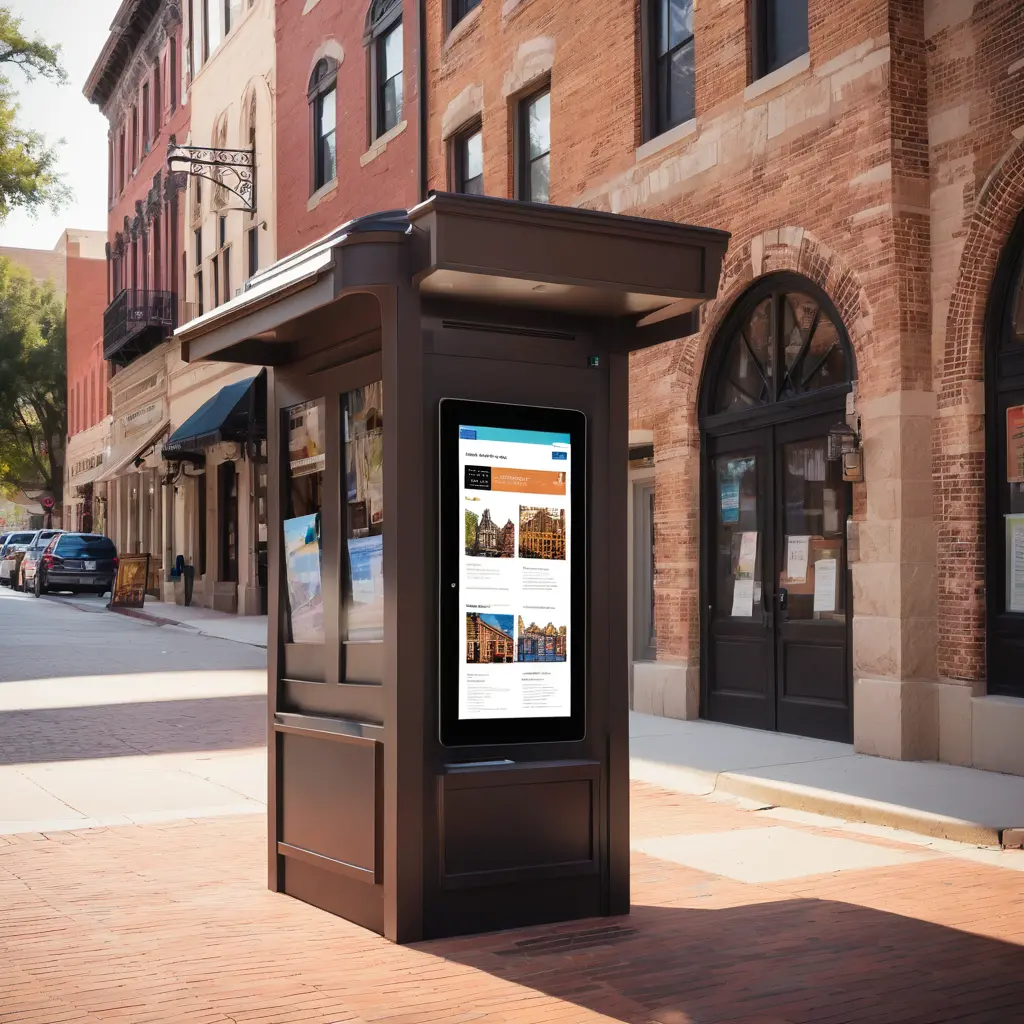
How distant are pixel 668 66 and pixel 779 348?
12.9 ft

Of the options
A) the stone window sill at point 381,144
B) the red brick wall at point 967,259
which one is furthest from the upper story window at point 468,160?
the red brick wall at point 967,259

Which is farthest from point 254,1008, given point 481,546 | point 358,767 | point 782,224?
point 782,224

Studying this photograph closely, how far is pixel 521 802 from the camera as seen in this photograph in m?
6.16

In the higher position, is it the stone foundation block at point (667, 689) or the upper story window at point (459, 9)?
the upper story window at point (459, 9)

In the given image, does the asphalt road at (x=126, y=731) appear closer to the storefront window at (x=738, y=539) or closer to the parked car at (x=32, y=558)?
the storefront window at (x=738, y=539)

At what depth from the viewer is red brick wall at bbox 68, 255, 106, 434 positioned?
57291 millimetres

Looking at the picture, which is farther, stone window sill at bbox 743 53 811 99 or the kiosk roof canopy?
stone window sill at bbox 743 53 811 99

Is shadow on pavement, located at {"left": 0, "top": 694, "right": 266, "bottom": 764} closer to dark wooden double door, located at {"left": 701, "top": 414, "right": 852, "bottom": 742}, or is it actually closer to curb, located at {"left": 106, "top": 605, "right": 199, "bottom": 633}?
dark wooden double door, located at {"left": 701, "top": 414, "right": 852, "bottom": 742}


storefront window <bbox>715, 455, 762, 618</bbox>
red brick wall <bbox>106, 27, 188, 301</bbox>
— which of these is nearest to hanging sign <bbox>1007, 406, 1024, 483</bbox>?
storefront window <bbox>715, 455, 762, 618</bbox>

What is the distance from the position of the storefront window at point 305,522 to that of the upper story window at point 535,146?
1110cm

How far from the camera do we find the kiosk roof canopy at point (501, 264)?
5.77m

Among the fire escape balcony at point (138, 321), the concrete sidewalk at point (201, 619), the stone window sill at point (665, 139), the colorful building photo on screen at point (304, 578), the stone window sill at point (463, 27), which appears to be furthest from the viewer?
the fire escape balcony at point (138, 321)

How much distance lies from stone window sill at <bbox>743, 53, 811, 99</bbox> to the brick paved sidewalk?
296 inches

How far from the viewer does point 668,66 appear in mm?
15117
